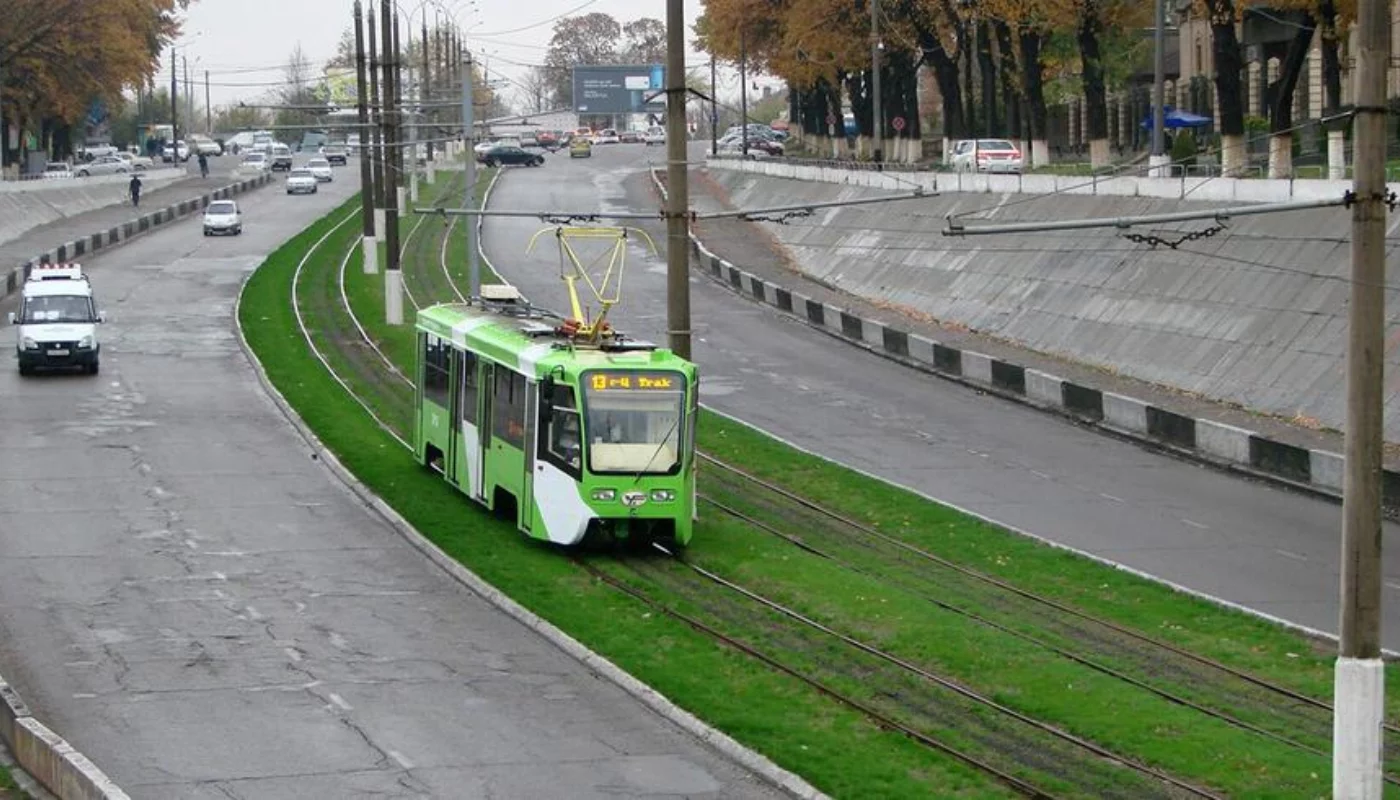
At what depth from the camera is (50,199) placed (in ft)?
293

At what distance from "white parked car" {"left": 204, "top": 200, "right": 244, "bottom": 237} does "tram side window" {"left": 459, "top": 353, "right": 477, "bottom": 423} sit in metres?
54.6

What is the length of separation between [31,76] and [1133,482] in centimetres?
8102

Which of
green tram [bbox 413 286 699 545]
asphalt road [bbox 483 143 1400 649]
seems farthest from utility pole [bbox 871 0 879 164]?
green tram [bbox 413 286 699 545]

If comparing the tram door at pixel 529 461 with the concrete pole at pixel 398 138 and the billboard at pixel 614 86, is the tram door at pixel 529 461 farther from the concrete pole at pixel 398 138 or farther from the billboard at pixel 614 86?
the billboard at pixel 614 86

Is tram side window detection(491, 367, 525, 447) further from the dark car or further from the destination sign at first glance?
the dark car

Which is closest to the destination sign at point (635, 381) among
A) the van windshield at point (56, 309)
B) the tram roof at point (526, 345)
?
the tram roof at point (526, 345)

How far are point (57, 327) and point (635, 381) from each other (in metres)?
23.0

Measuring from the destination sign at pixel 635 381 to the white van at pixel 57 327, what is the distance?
2235 centimetres

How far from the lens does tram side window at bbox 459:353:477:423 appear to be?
Answer: 31.0 meters

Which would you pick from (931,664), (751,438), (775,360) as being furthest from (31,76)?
(931,664)

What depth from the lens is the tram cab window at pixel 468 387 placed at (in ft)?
102

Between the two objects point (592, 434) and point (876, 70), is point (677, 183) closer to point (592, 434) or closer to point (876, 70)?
point (592, 434)

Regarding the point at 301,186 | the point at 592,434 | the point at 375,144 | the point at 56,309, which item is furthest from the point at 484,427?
the point at 301,186

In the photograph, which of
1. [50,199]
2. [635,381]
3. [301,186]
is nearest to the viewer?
[635,381]
